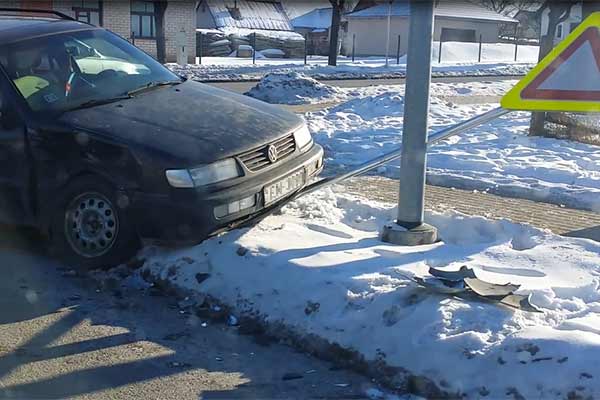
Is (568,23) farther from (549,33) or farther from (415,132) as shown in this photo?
(415,132)

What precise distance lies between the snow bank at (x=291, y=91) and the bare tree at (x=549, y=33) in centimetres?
668

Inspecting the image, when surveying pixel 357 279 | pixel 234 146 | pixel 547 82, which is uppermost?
pixel 547 82

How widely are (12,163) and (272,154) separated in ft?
6.49

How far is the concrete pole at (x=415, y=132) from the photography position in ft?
19.2

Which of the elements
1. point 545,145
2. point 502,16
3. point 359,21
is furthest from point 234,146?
point 502,16

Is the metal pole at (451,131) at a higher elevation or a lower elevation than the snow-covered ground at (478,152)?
higher

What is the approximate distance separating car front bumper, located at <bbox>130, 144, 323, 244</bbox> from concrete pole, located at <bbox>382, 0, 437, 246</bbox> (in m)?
1.08

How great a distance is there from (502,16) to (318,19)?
1554 centimetres

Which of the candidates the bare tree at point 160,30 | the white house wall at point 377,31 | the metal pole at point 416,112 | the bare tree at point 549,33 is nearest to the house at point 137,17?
the bare tree at point 160,30

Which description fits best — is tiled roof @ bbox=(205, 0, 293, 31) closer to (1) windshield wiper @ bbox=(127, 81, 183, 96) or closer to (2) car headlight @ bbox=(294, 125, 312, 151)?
(1) windshield wiper @ bbox=(127, 81, 183, 96)

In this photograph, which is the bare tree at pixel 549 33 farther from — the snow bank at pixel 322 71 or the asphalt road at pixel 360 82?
the snow bank at pixel 322 71

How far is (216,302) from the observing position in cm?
516

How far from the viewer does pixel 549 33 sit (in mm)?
11562

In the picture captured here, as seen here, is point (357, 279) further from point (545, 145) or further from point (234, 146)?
point (545, 145)
